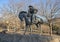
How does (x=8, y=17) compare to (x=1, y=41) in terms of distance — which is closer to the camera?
(x=1, y=41)

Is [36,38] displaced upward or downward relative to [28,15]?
downward

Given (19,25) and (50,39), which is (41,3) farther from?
(50,39)

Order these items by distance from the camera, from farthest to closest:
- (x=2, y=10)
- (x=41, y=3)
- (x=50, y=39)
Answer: (x=2, y=10)
(x=41, y=3)
(x=50, y=39)

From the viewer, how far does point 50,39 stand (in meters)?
11.3

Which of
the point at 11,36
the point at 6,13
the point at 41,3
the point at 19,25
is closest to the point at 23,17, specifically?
the point at 11,36

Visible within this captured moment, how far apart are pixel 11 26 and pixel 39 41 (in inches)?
720

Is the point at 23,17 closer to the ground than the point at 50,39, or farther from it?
farther from it

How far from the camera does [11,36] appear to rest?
1366 centimetres

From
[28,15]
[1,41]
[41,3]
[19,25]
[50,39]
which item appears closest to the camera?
[50,39]

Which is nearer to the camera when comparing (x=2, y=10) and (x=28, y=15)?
(x=28, y=15)

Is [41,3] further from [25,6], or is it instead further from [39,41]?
[39,41]

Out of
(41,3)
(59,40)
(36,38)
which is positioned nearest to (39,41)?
(36,38)

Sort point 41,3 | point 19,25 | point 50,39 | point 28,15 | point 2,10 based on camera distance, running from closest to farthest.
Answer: point 50,39 → point 28,15 → point 41,3 → point 19,25 → point 2,10

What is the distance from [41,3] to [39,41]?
1257cm
